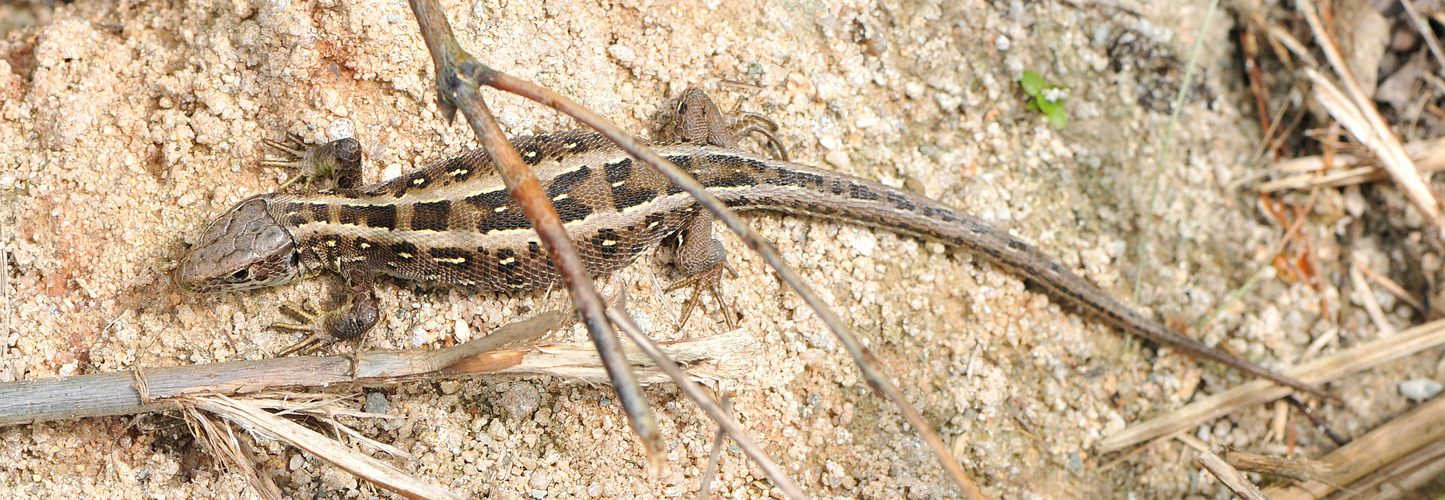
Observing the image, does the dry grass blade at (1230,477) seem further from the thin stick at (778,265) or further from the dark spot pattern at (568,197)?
the dark spot pattern at (568,197)

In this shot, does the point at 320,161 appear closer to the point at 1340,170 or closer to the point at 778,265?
the point at 778,265

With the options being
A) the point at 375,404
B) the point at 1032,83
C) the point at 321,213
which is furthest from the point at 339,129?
the point at 1032,83

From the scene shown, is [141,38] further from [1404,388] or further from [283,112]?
[1404,388]

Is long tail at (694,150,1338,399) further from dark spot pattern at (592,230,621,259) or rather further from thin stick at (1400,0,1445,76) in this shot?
thin stick at (1400,0,1445,76)

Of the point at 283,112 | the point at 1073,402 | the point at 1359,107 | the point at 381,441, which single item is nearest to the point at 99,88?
the point at 283,112

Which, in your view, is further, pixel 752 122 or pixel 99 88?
pixel 752 122

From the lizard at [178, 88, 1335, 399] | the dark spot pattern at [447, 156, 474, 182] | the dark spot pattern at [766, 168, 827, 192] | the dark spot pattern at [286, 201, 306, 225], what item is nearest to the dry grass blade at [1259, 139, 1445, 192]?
the lizard at [178, 88, 1335, 399]
